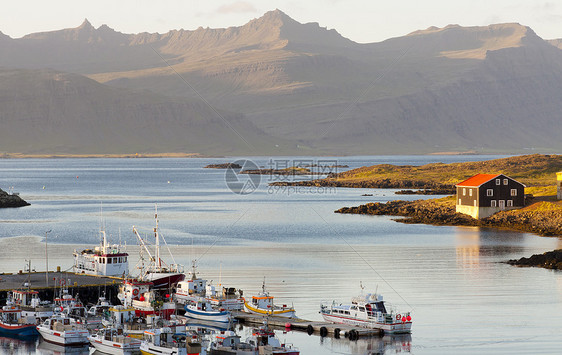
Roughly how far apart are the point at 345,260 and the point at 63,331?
102 ft

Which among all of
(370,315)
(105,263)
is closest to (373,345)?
(370,315)

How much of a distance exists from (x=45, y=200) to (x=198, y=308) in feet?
333

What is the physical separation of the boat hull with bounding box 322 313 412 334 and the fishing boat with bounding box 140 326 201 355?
924 centimetres

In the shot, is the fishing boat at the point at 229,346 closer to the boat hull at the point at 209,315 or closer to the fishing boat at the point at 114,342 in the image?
the fishing boat at the point at 114,342

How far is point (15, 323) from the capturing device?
45500 mm

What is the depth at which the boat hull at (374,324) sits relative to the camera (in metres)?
44.4

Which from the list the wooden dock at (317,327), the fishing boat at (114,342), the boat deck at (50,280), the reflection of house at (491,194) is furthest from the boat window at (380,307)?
the reflection of house at (491,194)

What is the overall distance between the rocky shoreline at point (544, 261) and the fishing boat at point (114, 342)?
34875 mm

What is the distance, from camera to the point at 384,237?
86.0 metres

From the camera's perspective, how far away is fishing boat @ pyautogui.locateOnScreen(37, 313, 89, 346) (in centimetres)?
4278

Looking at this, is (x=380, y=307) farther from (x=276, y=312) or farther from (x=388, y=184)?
(x=388, y=184)

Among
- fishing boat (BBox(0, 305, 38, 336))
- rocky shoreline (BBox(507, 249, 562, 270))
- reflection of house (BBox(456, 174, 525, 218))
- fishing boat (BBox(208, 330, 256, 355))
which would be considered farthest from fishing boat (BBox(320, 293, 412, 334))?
reflection of house (BBox(456, 174, 525, 218))

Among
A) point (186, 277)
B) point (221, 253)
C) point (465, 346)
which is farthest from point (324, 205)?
point (465, 346)

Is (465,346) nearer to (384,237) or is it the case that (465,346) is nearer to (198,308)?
(198,308)
